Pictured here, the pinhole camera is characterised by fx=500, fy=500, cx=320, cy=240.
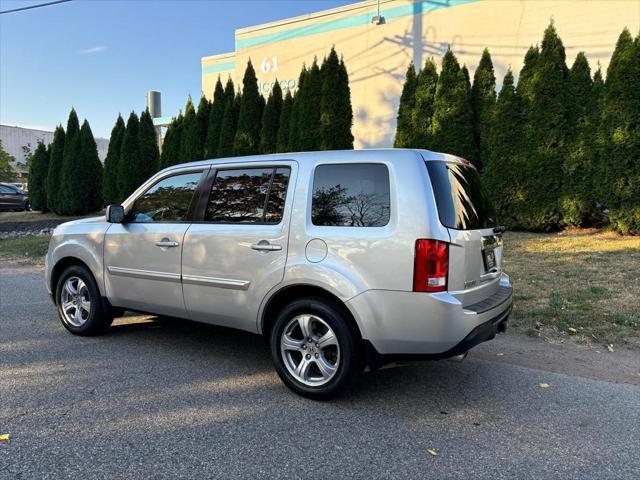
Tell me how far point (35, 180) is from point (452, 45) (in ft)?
63.9

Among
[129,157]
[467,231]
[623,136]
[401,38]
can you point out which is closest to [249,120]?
[129,157]

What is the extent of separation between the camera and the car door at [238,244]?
12.8 feet

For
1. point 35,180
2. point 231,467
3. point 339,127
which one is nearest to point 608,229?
point 339,127

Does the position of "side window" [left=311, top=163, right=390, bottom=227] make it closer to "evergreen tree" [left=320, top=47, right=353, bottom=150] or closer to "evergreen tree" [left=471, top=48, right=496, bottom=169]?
"evergreen tree" [left=471, top=48, right=496, bottom=169]

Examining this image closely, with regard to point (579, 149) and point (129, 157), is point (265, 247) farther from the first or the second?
point (129, 157)

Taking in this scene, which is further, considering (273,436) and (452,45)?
(452,45)

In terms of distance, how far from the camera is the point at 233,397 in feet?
12.3

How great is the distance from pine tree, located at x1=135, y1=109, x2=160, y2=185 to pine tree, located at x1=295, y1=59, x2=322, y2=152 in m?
7.82

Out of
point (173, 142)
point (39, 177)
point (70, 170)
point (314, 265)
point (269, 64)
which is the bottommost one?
point (314, 265)

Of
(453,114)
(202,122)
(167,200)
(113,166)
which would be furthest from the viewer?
(113,166)

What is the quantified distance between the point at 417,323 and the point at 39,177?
24710 mm

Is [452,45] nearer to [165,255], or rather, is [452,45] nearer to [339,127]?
[339,127]

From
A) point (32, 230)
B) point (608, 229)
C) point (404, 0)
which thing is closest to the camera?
point (608, 229)

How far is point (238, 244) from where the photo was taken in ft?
13.3
